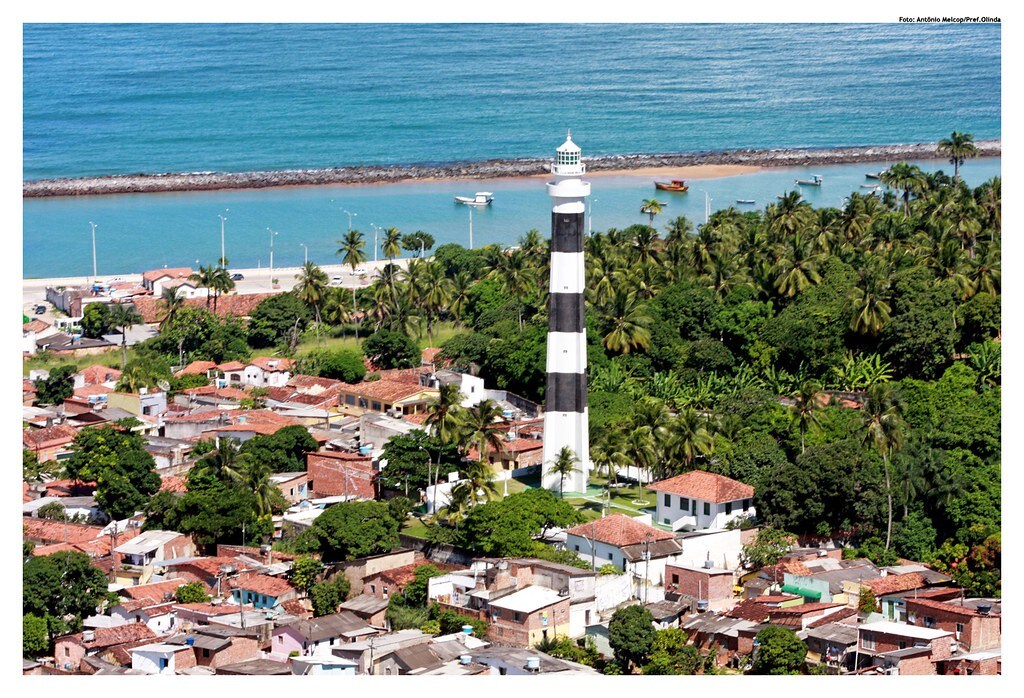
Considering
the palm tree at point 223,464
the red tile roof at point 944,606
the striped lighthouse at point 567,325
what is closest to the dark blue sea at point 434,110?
the palm tree at point 223,464

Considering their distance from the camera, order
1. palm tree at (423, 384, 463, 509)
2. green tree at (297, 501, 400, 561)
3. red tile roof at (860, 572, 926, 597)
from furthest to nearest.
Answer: palm tree at (423, 384, 463, 509), green tree at (297, 501, 400, 561), red tile roof at (860, 572, 926, 597)

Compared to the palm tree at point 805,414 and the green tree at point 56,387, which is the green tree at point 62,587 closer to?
the palm tree at point 805,414

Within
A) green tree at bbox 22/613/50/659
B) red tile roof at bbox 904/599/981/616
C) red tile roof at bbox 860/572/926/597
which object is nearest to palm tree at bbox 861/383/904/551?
red tile roof at bbox 860/572/926/597

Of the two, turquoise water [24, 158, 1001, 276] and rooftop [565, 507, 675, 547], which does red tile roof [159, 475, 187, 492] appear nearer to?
rooftop [565, 507, 675, 547]

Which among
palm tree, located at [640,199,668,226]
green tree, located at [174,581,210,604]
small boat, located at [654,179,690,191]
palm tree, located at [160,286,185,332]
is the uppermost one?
small boat, located at [654,179,690,191]

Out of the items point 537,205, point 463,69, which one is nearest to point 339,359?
point 537,205

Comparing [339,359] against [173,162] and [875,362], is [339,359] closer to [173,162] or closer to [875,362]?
[875,362]
